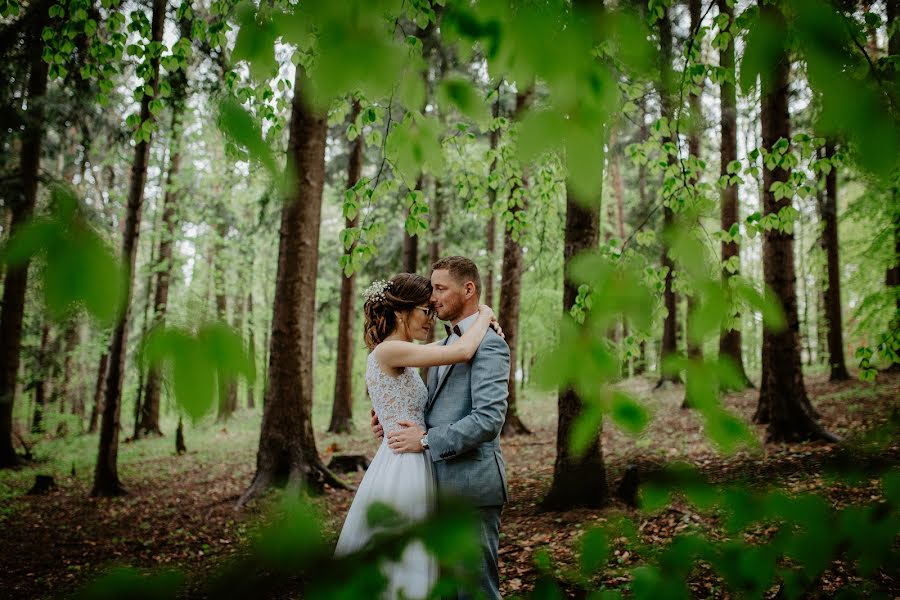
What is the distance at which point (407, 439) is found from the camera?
2.97 metres

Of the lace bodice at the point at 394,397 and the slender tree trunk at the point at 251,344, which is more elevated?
the slender tree trunk at the point at 251,344

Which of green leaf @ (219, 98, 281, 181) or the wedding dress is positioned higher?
green leaf @ (219, 98, 281, 181)

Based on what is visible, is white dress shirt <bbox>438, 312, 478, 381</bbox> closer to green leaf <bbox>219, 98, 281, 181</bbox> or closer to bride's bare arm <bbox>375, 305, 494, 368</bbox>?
bride's bare arm <bbox>375, 305, 494, 368</bbox>

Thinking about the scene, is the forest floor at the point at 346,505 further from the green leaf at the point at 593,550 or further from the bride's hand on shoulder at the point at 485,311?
the bride's hand on shoulder at the point at 485,311

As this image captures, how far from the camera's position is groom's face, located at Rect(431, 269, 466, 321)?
123 inches

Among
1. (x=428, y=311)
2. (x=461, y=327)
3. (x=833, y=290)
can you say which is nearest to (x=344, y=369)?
(x=428, y=311)

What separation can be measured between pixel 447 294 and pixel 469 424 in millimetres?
789

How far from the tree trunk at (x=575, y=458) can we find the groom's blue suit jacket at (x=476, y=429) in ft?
8.00

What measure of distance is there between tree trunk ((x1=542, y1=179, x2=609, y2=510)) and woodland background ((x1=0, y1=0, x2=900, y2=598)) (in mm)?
37

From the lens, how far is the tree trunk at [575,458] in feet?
17.0

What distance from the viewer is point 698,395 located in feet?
3.92

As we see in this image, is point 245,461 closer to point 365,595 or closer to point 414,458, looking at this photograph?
point 414,458

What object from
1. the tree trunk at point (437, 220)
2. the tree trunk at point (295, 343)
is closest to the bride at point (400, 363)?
the tree trunk at point (295, 343)

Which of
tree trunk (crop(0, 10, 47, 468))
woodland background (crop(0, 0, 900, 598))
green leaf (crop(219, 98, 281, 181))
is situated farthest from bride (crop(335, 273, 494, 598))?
tree trunk (crop(0, 10, 47, 468))
